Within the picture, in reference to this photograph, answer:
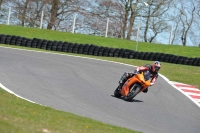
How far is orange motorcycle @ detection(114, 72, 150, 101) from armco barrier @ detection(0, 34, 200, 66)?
1418 cm

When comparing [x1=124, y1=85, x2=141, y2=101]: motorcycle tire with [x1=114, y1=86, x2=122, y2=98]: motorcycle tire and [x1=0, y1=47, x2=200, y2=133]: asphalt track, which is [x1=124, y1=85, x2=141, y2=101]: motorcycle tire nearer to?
[x1=0, y1=47, x2=200, y2=133]: asphalt track

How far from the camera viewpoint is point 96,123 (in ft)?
28.8

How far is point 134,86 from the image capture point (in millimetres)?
13508

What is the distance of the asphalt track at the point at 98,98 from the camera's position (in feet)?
35.7

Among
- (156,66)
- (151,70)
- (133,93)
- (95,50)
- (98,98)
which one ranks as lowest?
(98,98)

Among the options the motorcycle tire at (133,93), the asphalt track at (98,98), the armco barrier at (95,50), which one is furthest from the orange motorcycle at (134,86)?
the armco barrier at (95,50)

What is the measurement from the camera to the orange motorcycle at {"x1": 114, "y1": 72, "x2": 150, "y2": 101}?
43.9 ft

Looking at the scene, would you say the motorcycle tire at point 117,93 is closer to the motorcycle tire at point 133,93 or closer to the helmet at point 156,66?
the motorcycle tire at point 133,93

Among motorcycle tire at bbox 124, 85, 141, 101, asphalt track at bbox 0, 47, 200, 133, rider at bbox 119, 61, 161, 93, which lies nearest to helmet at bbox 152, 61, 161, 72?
rider at bbox 119, 61, 161, 93

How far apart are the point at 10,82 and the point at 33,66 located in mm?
4712

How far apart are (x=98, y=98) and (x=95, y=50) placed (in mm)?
15686

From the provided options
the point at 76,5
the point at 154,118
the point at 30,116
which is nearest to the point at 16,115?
the point at 30,116

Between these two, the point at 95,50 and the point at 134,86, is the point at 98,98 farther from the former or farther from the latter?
the point at 95,50

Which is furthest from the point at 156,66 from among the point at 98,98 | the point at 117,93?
the point at 98,98
